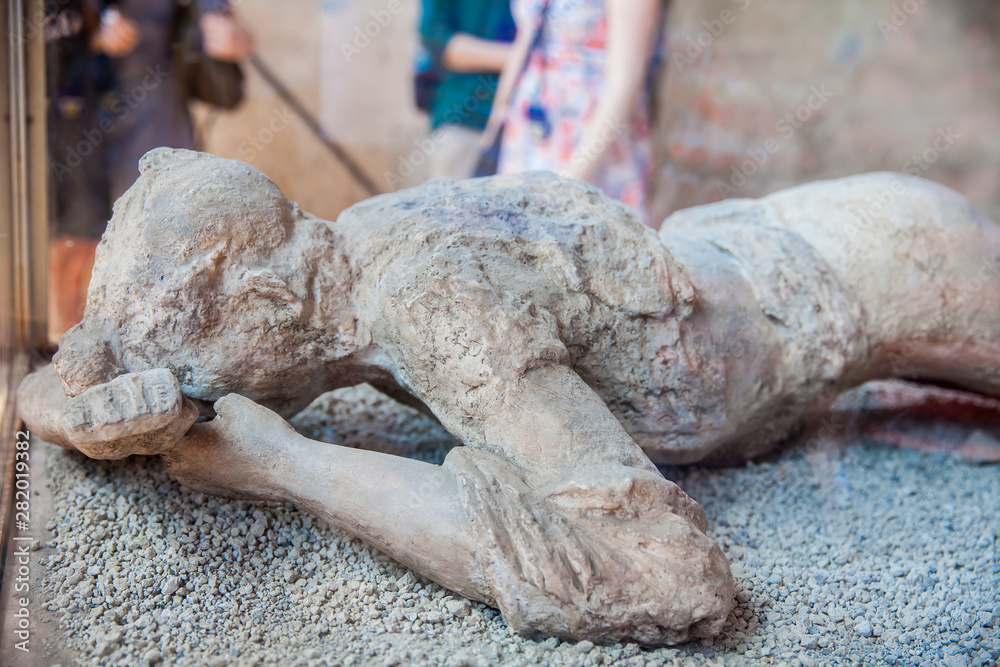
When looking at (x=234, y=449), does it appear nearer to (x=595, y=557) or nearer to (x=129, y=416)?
(x=129, y=416)

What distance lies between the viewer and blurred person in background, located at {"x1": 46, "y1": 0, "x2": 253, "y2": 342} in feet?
9.68

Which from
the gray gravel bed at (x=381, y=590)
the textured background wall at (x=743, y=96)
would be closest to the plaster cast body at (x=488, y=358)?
the gray gravel bed at (x=381, y=590)

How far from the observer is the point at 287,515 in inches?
82.0

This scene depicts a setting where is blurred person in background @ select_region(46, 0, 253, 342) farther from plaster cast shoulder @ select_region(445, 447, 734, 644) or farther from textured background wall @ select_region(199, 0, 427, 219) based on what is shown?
plaster cast shoulder @ select_region(445, 447, 734, 644)

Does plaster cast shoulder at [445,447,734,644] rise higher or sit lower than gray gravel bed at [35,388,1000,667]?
higher

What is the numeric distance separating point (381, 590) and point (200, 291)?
85 cm

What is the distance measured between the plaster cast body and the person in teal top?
160 cm

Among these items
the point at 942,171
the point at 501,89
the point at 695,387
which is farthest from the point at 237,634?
the point at 942,171

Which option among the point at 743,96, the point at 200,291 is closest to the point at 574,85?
the point at 743,96

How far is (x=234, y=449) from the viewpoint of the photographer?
6.04ft

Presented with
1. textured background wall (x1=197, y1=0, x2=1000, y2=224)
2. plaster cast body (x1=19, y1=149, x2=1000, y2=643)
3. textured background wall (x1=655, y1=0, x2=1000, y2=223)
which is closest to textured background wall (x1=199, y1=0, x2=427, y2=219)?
textured background wall (x1=197, y1=0, x2=1000, y2=224)

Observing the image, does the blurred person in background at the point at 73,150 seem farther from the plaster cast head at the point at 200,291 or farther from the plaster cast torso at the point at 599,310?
the plaster cast torso at the point at 599,310

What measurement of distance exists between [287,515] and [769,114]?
12.5 feet

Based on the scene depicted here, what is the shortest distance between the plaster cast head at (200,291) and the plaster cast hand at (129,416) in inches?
5.7
